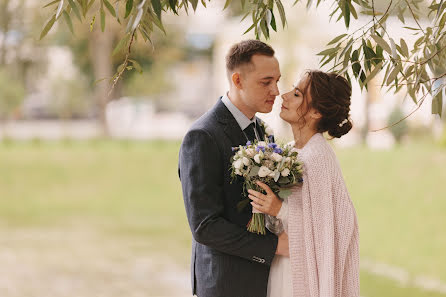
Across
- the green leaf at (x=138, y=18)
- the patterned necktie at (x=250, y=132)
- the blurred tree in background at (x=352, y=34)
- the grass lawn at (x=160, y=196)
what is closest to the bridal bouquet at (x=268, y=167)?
the patterned necktie at (x=250, y=132)

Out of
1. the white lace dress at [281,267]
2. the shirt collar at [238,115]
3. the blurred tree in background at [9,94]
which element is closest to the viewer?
the white lace dress at [281,267]

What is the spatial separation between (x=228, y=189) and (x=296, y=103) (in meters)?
0.38

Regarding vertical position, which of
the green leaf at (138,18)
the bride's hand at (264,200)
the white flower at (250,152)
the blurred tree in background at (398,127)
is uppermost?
the blurred tree in background at (398,127)

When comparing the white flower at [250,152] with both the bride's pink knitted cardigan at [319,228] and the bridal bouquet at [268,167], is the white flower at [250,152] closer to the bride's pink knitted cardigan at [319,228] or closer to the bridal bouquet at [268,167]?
the bridal bouquet at [268,167]

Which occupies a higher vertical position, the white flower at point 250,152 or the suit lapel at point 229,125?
the suit lapel at point 229,125

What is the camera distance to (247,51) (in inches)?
96.3

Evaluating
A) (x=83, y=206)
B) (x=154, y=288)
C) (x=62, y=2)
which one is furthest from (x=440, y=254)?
(x=62, y=2)

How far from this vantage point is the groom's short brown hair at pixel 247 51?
2445 mm

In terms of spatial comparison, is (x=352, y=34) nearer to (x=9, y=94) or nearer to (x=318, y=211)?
(x=318, y=211)

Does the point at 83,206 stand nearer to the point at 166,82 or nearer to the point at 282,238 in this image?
the point at 166,82

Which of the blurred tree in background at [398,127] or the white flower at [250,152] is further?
the blurred tree in background at [398,127]

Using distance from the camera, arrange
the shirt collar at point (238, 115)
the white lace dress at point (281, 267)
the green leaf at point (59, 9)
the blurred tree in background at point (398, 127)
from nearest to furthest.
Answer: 1. the green leaf at point (59, 9)
2. the white lace dress at point (281, 267)
3. the shirt collar at point (238, 115)
4. the blurred tree in background at point (398, 127)

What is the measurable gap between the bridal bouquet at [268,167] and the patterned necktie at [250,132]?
0.73ft

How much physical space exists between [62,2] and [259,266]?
3.64ft
